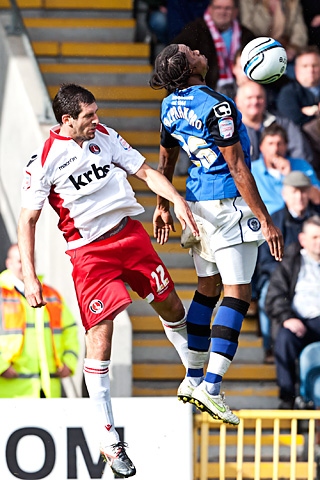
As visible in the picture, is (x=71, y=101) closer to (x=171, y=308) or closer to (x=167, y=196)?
(x=167, y=196)

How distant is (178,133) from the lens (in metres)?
7.00

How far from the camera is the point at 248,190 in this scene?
6793 millimetres

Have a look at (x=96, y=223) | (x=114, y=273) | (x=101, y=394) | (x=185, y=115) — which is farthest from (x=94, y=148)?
(x=101, y=394)

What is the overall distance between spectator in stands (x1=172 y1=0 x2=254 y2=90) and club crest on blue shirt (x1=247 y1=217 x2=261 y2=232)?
12.5 ft

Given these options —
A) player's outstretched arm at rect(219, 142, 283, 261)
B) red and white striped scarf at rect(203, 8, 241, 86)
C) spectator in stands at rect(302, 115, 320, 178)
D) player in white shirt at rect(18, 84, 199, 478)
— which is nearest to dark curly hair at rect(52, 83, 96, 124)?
player in white shirt at rect(18, 84, 199, 478)

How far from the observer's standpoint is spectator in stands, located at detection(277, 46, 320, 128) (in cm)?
1126

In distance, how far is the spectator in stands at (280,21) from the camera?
11469 mm

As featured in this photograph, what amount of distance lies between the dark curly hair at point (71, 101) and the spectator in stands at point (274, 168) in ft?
12.4

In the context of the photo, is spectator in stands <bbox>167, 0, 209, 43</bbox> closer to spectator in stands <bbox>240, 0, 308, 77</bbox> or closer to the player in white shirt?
spectator in stands <bbox>240, 0, 308, 77</bbox>

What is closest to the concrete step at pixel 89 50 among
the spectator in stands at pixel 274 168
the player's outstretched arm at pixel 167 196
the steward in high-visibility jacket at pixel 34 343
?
the spectator in stands at pixel 274 168

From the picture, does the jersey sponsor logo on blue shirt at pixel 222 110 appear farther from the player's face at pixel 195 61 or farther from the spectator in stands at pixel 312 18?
the spectator in stands at pixel 312 18

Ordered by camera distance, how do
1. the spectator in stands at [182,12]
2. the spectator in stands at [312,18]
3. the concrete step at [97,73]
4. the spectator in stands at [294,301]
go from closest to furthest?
the spectator in stands at [294,301] < the spectator in stands at [182,12] < the spectator in stands at [312,18] < the concrete step at [97,73]

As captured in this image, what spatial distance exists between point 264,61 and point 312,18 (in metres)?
5.25

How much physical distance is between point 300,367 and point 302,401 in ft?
0.89
